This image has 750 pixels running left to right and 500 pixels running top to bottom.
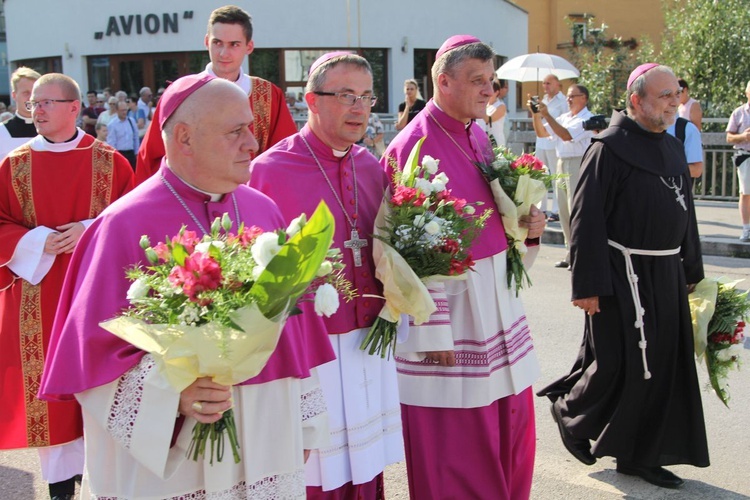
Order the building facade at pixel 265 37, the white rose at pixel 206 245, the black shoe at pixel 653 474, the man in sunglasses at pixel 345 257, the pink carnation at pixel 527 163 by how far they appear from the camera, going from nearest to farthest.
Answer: the white rose at pixel 206 245
the man in sunglasses at pixel 345 257
the pink carnation at pixel 527 163
the black shoe at pixel 653 474
the building facade at pixel 265 37

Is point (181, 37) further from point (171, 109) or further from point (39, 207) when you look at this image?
point (171, 109)

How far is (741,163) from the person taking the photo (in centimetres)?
1139

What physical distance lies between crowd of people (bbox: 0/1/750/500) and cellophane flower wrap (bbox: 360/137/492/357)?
0.12 metres

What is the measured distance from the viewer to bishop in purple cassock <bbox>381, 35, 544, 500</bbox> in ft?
14.6

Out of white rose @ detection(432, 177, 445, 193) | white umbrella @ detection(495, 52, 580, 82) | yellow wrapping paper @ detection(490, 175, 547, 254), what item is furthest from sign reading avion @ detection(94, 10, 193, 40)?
white rose @ detection(432, 177, 445, 193)

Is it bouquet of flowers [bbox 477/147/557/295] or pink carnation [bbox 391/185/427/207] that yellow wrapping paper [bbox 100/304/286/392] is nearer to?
pink carnation [bbox 391/185/427/207]

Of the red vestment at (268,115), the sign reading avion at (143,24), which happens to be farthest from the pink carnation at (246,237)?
the sign reading avion at (143,24)

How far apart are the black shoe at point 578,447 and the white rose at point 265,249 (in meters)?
3.31

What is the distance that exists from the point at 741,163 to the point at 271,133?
7900mm

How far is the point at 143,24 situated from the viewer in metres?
30.3

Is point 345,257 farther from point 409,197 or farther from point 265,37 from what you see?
point 265,37

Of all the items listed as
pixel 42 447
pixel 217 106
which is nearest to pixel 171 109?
pixel 217 106

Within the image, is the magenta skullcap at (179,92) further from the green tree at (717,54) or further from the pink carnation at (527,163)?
the green tree at (717,54)

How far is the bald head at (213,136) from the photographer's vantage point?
298cm
